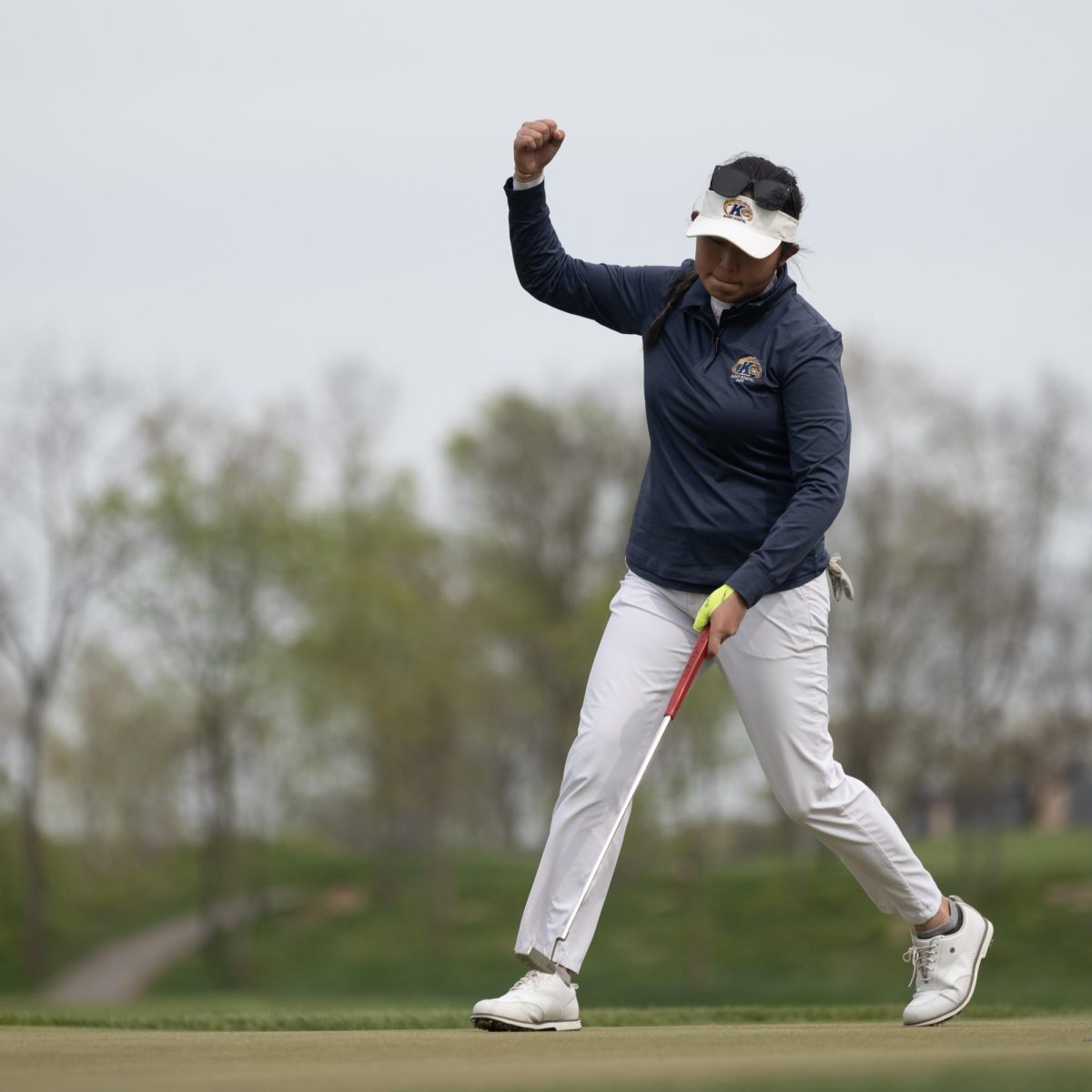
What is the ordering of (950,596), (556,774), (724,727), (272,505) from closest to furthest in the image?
(724,727)
(272,505)
(950,596)
(556,774)

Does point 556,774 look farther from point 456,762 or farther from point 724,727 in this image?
point 724,727

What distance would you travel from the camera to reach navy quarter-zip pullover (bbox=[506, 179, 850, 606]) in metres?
5.48

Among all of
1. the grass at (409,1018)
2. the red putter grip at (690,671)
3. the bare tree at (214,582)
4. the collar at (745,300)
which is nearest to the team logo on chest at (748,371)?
the collar at (745,300)

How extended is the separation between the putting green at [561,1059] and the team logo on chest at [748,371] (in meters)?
1.95

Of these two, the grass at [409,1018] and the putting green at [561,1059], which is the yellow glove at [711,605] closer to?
the putting green at [561,1059]

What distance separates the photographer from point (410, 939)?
40.8 metres

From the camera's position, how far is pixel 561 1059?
14.1ft

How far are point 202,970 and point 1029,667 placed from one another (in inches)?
723

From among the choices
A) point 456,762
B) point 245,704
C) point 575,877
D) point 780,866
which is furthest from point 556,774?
point 575,877

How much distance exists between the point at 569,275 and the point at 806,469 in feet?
3.57

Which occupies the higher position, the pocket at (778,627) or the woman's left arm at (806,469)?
the woman's left arm at (806,469)

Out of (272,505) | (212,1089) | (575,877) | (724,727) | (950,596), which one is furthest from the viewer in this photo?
(950,596)

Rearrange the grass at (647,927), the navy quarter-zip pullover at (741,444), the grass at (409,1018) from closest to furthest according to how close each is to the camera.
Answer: the navy quarter-zip pullover at (741,444), the grass at (409,1018), the grass at (647,927)

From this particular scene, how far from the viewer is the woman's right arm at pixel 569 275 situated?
19.3ft
